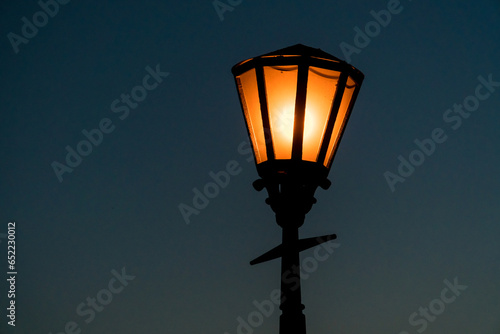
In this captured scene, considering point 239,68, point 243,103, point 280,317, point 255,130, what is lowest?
point 280,317

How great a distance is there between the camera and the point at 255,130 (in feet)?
8.05

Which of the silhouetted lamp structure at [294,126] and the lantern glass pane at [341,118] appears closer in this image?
the silhouetted lamp structure at [294,126]

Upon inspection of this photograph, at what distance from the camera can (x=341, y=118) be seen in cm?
246

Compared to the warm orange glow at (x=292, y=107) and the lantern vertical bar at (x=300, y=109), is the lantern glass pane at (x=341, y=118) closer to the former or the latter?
the warm orange glow at (x=292, y=107)

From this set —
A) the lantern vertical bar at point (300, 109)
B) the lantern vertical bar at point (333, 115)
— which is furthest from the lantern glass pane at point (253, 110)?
the lantern vertical bar at point (333, 115)

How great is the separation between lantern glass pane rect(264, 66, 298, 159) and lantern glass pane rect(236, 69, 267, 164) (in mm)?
76

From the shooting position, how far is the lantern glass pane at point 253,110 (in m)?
2.42

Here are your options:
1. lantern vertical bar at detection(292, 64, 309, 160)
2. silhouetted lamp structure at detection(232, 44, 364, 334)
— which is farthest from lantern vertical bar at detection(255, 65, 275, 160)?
lantern vertical bar at detection(292, 64, 309, 160)

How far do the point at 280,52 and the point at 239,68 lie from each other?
241 millimetres

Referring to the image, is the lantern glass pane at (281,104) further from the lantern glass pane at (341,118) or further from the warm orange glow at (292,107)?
the lantern glass pane at (341,118)

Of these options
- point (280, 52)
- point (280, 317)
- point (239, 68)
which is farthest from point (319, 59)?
point (280, 317)

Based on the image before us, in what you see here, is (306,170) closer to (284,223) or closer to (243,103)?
(284,223)

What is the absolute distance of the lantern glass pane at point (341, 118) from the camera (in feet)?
8.01

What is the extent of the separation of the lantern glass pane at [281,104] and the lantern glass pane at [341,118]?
0.25 meters
